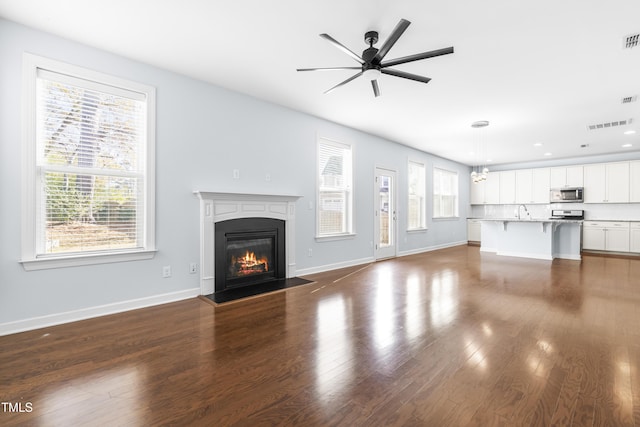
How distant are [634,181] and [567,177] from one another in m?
1.38

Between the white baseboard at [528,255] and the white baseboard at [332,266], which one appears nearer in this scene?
the white baseboard at [332,266]

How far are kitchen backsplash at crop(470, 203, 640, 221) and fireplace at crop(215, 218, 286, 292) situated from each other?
8585mm

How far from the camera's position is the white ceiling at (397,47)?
261cm

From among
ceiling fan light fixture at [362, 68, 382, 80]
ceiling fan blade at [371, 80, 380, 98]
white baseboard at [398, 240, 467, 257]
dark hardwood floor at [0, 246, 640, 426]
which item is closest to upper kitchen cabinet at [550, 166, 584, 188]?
white baseboard at [398, 240, 467, 257]

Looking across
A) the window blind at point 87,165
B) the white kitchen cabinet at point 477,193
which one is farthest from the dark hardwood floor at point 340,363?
the white kitchen cabinet at point 477,193

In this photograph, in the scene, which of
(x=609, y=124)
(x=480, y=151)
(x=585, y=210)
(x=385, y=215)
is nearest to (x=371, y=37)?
(x=385, y=215)

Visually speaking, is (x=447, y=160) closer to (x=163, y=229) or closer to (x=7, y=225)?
(x=163, y=229)

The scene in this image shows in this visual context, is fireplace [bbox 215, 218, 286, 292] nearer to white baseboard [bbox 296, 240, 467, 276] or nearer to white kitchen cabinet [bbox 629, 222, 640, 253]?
white baseboard [bbox 296, 240, 467, 276]

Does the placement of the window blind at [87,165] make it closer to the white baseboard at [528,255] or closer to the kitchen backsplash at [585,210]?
the white baseboard at [528,255]

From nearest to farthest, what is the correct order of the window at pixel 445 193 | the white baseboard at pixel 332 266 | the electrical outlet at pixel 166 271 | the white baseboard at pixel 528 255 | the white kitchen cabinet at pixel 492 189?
1. the electrical outlet at pixel 166 271
2. the white baseboard at pixel 332 266
3. the white baseboard at pixel 528 255
4. the window at pixel 445 193
5. the white kitchen cabinet at pixel 492 189

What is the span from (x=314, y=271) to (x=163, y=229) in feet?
8.60

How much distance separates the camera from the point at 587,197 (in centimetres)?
857

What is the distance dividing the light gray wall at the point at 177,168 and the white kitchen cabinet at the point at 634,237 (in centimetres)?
719

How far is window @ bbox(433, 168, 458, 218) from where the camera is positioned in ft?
29.9
